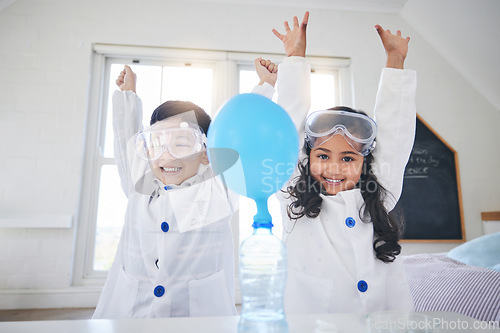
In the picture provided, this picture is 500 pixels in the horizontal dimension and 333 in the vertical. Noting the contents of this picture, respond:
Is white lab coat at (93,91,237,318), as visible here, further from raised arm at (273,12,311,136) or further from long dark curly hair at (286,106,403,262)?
raised arm at (273,12,311,136)

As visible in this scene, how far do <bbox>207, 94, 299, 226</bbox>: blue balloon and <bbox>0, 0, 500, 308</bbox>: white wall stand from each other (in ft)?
8.24

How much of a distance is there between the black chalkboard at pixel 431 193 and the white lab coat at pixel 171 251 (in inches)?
91.7

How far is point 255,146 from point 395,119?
620 mm

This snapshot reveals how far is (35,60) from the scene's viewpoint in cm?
281

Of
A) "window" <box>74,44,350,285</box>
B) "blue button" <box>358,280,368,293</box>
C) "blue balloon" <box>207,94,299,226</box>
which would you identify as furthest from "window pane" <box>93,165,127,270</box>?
"blue balloon" <box>207,94,299,226</box>

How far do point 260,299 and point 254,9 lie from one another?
3.02m

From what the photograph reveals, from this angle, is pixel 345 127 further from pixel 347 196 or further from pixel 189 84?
pixel 189 84

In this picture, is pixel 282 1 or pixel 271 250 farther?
pixel 282 1

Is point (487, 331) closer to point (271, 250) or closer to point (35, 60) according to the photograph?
point (271, 250)

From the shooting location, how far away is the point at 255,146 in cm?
55

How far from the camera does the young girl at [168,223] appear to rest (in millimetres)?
992

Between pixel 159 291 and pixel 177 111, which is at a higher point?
pixel 177 111

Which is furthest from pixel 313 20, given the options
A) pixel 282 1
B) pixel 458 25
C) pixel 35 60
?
pixel 35 60

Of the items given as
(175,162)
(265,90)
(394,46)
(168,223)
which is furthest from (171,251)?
(394,46)
